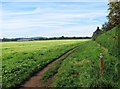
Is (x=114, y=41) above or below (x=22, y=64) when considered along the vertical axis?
above

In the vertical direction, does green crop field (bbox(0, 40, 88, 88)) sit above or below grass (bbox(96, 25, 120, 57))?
below

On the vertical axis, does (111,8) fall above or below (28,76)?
above

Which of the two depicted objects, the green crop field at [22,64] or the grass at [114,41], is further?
the grass at [114,41]

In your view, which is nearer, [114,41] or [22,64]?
[114,41]

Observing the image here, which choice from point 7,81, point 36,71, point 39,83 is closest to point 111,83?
point 39,83

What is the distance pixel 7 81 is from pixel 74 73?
3670 mm

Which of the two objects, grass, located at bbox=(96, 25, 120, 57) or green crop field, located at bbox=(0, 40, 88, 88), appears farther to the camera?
grass, located at bbox=(96, 25, 120, 57)

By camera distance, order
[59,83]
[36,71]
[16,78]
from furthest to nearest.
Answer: [36,71], [16,78], [59,83]

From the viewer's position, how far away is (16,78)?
17172 millimetres

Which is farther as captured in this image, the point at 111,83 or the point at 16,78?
the point at 16,78

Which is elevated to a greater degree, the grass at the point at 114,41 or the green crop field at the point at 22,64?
the grass at the point at 114,41

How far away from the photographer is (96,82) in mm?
13227

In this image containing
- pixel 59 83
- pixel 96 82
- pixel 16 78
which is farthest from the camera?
pixel 16 78

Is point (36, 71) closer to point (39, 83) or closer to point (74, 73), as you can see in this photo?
point (74, 73)
